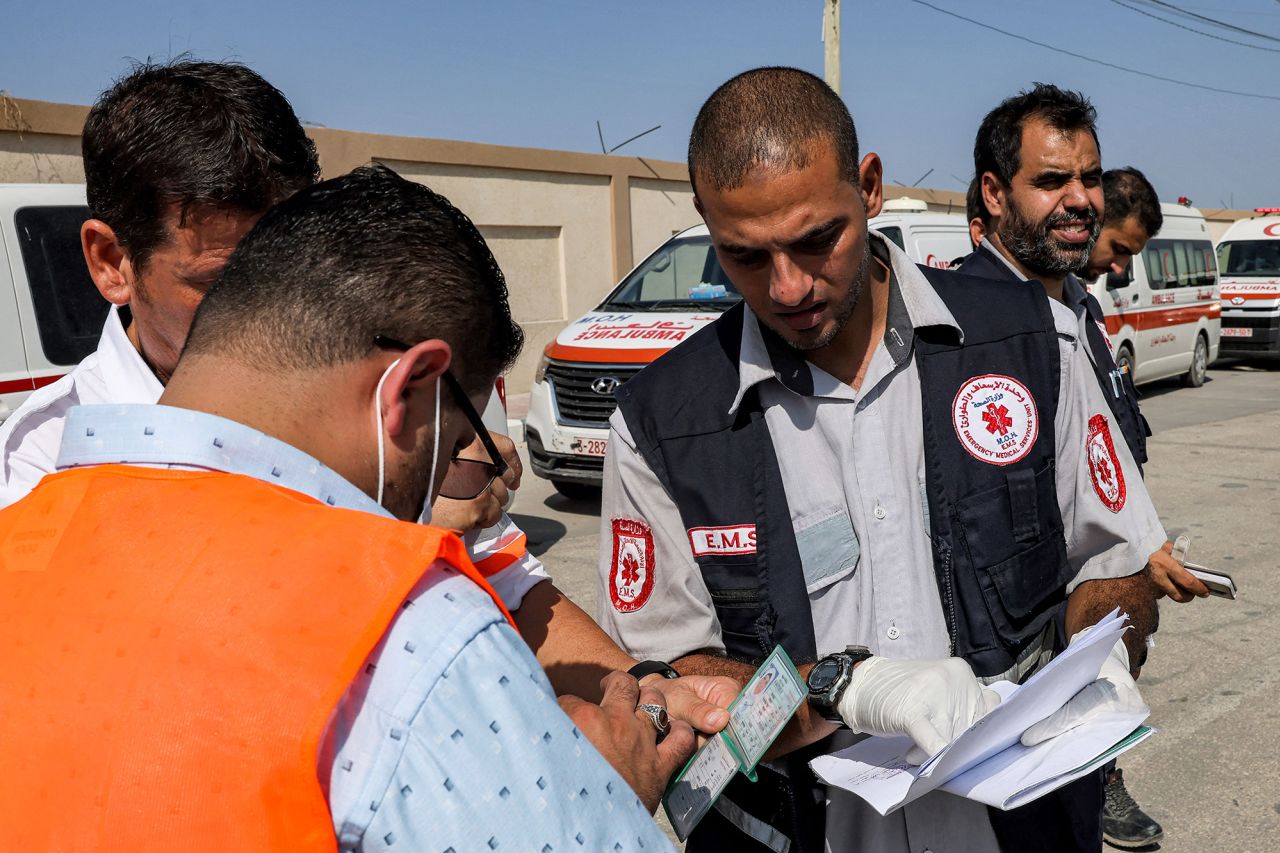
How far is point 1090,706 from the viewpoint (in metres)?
1.71

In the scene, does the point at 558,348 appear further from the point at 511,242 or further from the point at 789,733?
the point at 511,242

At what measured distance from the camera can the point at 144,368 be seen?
72.8 inches

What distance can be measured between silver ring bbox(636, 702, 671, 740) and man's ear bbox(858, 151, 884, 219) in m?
1.19

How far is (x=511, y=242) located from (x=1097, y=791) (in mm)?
13586

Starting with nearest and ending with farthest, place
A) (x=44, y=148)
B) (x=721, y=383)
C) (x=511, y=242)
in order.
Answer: (x=721, y=383) → (x=44, y=148) → (x=511, y=242)

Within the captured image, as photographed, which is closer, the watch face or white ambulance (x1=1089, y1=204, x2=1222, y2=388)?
the watch face

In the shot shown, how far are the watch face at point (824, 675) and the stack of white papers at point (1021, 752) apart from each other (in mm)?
139

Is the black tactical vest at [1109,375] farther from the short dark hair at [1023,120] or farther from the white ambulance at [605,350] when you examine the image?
the white ambulance at [605,350]

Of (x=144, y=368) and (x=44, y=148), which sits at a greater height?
(x=44, y=148)

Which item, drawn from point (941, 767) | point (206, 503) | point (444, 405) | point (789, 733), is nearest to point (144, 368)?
point (444, 405)

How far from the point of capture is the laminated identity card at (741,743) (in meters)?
1.54

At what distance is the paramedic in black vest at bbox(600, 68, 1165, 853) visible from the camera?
1.94 meters

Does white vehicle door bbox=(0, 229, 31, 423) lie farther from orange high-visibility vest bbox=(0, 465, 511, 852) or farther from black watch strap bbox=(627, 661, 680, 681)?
orange high-visibility vest bbox=(0, 465, 511, 852)

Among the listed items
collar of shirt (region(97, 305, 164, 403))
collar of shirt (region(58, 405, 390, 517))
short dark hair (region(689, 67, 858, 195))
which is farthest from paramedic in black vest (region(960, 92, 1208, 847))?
collar of shirt (region(58, 405, 390, 517))
